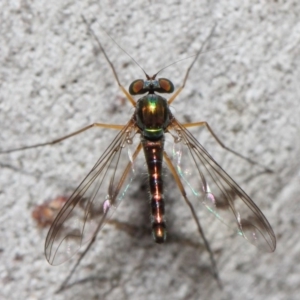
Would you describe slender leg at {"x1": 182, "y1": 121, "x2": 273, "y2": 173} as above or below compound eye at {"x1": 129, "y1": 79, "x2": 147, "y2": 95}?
below

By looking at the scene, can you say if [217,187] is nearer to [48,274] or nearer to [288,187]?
[288,187]

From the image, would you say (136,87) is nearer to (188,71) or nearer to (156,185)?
(188,71)

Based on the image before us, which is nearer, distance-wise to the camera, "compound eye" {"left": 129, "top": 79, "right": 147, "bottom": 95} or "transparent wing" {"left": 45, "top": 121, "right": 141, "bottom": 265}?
Answer: "transparent wing" {"left": 45, "top": 121, "right": 141, "bottom": 265}

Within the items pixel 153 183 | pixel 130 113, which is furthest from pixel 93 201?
pixel 130 113

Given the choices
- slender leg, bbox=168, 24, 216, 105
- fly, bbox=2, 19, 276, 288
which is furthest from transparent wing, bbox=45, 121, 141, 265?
slender leg, bbox=168, 24, 216, 105

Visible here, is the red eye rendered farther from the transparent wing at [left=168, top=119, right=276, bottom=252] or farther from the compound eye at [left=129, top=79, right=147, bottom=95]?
the transparent wing at [left=168, top=119, right=276, bottom=252]

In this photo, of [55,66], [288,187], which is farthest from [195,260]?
[55,66]
